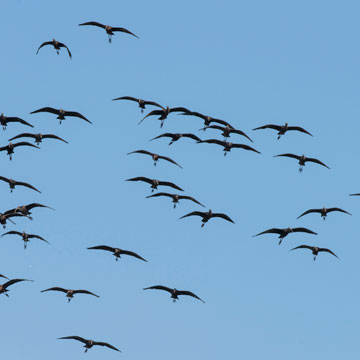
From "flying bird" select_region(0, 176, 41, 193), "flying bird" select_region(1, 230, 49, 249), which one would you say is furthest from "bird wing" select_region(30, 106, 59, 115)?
"flying bird" select_region(1, 230, 49, 249)

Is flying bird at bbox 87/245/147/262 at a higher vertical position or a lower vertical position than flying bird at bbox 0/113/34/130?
Result: lower

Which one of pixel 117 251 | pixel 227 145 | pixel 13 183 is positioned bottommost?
pixel 117 251

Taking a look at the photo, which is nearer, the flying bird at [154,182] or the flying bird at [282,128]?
the flying bird at [154,182]

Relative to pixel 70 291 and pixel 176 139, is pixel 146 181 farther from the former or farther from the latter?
pixel 70 291

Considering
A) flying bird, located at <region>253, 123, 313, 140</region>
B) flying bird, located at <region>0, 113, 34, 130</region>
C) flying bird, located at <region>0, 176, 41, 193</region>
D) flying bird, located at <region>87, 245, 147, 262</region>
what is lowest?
flying bird, located at <region>87, 245, 147, 262</region>

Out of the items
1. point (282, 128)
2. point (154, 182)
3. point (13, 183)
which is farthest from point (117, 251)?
point (282, 128)

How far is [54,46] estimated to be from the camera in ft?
202

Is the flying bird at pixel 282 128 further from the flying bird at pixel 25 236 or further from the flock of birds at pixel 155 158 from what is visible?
the flying bird at pixel 25 236

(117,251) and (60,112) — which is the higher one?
(60,112)

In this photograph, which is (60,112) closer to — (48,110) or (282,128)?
(48,110)

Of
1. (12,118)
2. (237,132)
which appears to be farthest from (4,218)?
(237,132)

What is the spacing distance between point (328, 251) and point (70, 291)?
1966 centimetres

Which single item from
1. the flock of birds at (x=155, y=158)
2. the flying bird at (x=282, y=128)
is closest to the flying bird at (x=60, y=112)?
the flock of birds at (x=155, y=158)

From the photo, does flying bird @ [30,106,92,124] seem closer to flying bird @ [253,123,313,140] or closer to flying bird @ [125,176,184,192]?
flying bird @ [125,176,184,192]
